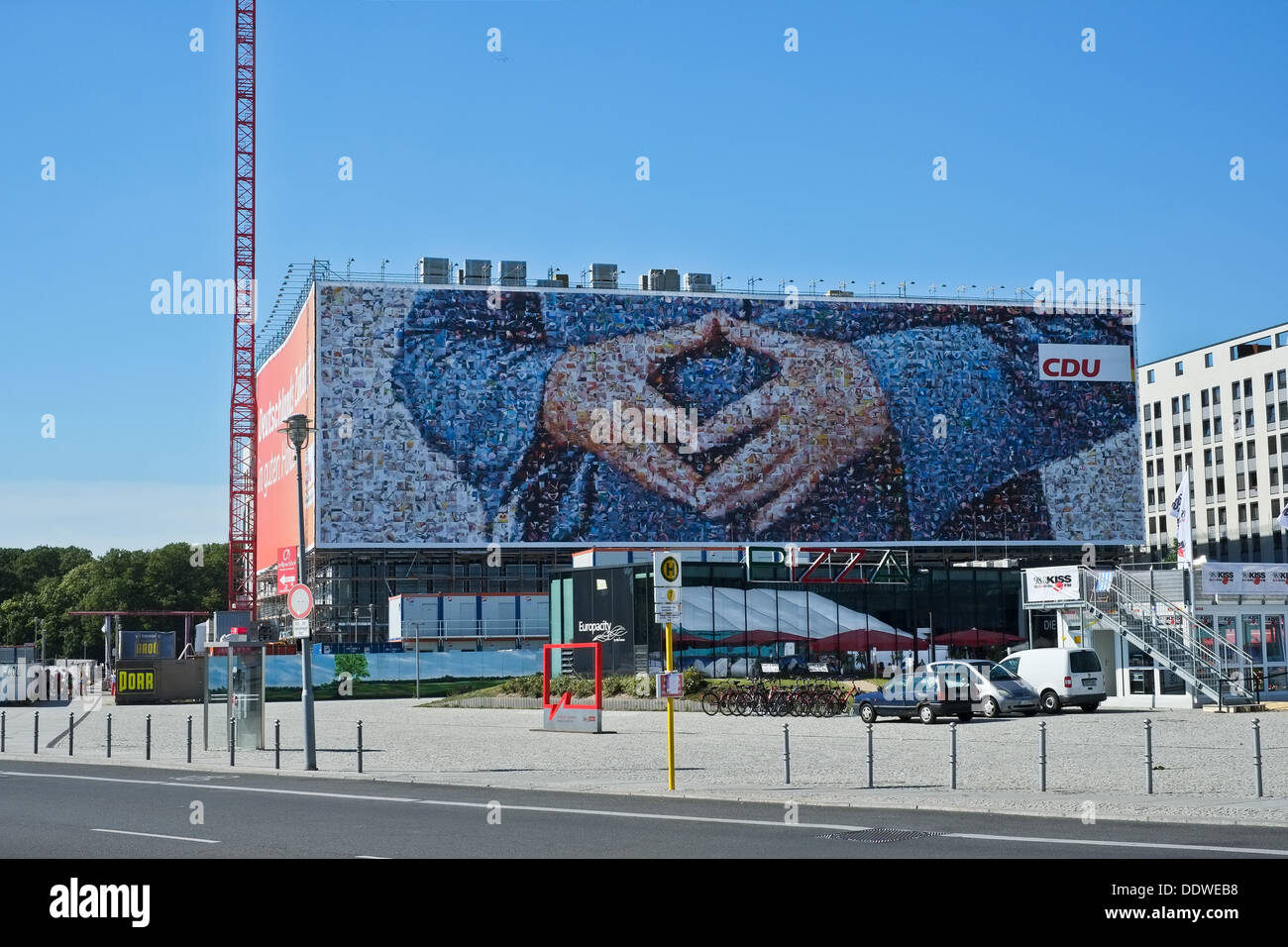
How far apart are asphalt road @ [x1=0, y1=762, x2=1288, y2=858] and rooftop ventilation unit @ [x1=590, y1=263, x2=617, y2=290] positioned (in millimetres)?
86214

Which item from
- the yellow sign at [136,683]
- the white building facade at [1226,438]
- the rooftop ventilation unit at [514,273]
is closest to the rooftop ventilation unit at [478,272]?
the rooftop ventilation unit at [514,273]

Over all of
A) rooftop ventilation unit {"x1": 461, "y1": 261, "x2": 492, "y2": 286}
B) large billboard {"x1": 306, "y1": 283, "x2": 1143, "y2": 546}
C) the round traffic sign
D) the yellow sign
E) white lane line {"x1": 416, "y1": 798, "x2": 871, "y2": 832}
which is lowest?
the yellow sign

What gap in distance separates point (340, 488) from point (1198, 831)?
8851 centimetres

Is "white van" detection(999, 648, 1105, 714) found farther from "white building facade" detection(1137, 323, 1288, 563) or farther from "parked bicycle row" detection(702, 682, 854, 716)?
"white building facade" detection(1137, 323, 1288, 563)

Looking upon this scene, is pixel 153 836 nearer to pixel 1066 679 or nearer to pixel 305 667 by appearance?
pixel 305 667

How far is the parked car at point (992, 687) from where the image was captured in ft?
129

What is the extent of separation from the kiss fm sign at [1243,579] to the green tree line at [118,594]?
11629 centimetres

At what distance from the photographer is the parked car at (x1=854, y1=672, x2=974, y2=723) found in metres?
39.2

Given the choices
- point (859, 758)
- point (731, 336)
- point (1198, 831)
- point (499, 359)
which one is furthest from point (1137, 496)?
point (1198, 831)

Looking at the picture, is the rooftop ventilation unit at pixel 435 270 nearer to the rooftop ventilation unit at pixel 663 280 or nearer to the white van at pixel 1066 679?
the rooftop ventilation unit at pixel 663 280

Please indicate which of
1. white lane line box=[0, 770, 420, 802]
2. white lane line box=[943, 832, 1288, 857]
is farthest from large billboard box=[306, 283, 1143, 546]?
white lane line box=[943, 832, 1288, 857]
